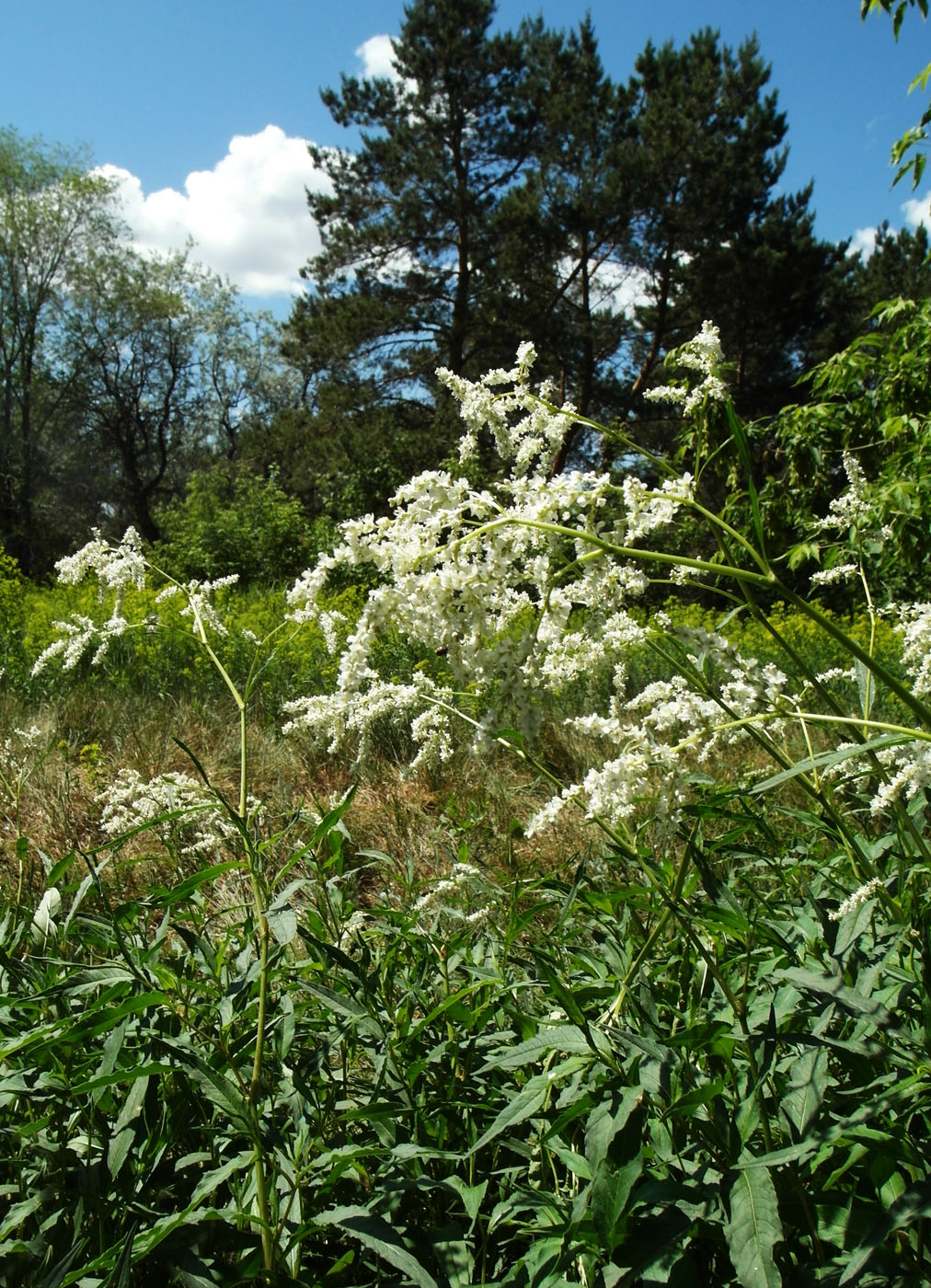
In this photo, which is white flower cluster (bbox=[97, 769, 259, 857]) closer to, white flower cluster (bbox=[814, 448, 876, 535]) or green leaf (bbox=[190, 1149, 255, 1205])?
green leaf (bbox=[190, 1149, 255, 1205])

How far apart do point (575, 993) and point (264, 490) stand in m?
17.2

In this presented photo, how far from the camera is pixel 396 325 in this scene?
63.4 ft

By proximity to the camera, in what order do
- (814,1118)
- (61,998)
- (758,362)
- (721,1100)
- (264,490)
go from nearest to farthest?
(814,1118) → (721,1100) → (61,998) → (264,490) → (758,362)

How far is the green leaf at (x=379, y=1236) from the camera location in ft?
3.98

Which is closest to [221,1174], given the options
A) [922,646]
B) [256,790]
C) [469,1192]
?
Result: [469,1192]

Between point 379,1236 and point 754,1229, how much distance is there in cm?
53

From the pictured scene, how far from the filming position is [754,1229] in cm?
111

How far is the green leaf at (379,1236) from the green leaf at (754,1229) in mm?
420

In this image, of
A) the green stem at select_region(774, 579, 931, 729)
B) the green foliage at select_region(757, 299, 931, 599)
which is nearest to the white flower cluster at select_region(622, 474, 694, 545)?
the green stem at select_region(774, 579, 931, 729)

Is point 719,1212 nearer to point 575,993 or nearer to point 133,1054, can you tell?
point 575,993

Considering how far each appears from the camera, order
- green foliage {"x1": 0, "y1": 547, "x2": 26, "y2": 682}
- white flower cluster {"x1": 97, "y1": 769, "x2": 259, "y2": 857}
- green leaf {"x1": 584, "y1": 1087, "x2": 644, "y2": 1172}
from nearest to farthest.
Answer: green leaf {"x1": 584, "y1": 1087, "x2": 644, "y2": 1172}, white flower cluster {"x1": 97, "y1": 769, "x2": 259, "y2": 857}, green foliage {"x1": 0, "y1": 547, "x2": 26, "y2": 682}

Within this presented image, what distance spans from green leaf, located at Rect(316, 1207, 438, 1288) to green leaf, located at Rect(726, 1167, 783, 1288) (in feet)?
1.38

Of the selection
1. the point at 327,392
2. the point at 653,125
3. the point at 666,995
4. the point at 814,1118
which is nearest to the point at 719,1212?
the point at 814,1118

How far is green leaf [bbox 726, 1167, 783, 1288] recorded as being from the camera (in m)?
1.07
